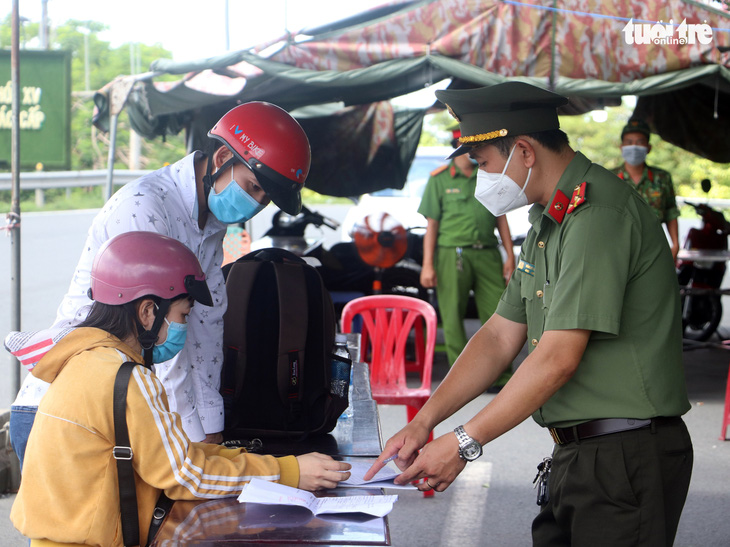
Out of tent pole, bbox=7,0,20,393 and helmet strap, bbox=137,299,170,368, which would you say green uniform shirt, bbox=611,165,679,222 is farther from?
helmet strap, bbox=137,299,170,368

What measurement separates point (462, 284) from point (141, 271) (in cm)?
456

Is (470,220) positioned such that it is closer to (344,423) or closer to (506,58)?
(506,58)

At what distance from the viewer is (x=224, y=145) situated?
2391mm

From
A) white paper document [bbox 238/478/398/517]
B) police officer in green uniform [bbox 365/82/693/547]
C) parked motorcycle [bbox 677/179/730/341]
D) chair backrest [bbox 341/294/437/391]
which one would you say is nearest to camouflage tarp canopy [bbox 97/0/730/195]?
chair backrest [bbox 341/294/437/391]

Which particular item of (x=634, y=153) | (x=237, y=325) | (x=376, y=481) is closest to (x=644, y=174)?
(x=634, y=153)

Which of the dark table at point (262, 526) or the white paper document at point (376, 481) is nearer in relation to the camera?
the dark table at point (262, 526)

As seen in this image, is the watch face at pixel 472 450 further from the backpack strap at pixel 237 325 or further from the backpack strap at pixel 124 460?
the backpack strap at pixel 237 325

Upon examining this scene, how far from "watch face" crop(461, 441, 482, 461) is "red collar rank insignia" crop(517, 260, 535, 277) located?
518 millimetres

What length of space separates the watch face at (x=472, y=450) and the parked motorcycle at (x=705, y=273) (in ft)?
21.4

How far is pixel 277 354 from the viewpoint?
2.59 metres

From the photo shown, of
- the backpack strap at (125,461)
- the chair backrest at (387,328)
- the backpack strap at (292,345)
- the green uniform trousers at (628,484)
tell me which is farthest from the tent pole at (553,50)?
the backpack strap at (125,461)

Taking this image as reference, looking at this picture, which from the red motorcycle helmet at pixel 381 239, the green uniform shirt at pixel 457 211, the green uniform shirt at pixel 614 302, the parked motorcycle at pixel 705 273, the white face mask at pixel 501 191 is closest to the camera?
the green uniform shirt at pixel 614 302

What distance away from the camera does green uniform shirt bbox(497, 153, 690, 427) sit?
1.83 meters

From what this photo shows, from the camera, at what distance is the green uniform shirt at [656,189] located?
6.54m
